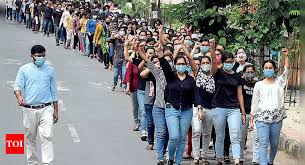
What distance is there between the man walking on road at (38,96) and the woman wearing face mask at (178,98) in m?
1.55

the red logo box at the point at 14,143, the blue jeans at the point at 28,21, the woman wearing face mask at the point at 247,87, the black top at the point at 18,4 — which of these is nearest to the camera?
the woman wearing face mask at the point at 247,87

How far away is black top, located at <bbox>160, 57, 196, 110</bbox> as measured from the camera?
8.88 metres

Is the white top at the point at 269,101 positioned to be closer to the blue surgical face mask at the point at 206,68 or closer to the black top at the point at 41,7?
the blue surgical face mask at the point at 206,68

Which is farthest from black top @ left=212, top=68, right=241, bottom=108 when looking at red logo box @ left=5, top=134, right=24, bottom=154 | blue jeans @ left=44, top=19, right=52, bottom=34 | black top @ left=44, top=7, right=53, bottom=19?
→ blue jeans @ left=44, top=19, right=52, bottom=34

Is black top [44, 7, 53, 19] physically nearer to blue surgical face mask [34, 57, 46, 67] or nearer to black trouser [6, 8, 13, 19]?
black trouser [6, 8, 13, 19]

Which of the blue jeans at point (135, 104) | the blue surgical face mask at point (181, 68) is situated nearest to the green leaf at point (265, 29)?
the blue jeans at point (135, 104)

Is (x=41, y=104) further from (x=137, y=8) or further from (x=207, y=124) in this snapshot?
(x=137, y=8)

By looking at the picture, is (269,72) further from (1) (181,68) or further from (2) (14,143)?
(2) (14,143)

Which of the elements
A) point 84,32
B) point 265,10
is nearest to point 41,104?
point 265,10

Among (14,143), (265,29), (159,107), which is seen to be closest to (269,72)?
(159,107)

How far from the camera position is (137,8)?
1262 inches

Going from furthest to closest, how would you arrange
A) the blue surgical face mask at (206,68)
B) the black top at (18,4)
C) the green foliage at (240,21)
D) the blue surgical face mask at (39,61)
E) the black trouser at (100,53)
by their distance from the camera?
the black top at (18,4), the black trouser at (100,53), the green foliage at (240,21), the blue surgical face mask at (206,68), the blue surgical face mask at (39,61)

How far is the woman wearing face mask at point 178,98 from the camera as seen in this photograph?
8.88 m

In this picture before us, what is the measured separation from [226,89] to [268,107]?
75 centimetres
